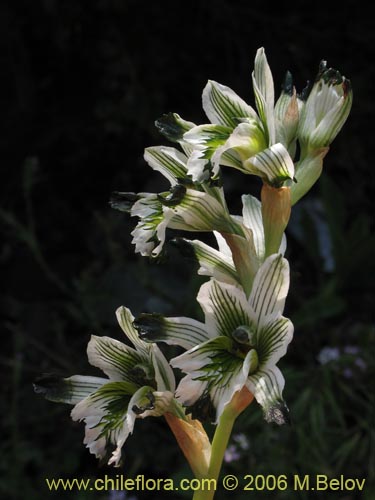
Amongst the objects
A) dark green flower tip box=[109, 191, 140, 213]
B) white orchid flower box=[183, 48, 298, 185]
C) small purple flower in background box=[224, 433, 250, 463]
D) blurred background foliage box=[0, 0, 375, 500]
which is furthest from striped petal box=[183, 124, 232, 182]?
blurred background foliage box=[0, 0, 375, 500]

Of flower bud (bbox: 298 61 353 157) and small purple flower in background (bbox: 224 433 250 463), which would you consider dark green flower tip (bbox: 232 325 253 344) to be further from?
small purple flower in background (bbox: 224 433 250 463)

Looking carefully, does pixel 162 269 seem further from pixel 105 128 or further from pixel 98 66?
pixel 98 66

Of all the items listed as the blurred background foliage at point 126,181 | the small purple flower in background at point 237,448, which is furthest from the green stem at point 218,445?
the blurred background foliage at point 126,181

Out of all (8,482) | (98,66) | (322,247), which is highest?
(98,66)

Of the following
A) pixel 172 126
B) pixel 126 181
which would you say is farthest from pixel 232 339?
pixel 126 181

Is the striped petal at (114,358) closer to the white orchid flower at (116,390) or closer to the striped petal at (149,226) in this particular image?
the white orchid flower at (116,390)

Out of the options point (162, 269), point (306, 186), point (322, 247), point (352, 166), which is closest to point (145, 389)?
point (306, 186)

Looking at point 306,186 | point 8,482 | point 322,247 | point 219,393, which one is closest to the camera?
point 219,393
